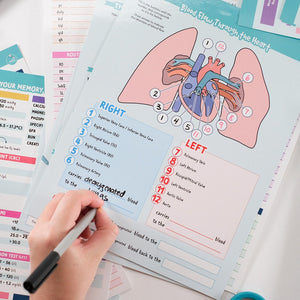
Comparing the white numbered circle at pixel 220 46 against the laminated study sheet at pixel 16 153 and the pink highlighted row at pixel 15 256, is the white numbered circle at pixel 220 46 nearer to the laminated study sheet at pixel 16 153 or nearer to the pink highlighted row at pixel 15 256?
the laminated study sheet at pixel 16 153

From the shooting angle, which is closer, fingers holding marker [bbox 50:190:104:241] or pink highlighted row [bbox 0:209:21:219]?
fingers holding marker [bbox 50:190:104:241]

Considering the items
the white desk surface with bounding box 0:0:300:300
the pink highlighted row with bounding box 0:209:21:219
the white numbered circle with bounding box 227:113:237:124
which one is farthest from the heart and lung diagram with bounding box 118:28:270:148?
the pink highlighted row with bounding box 0:209:21:219

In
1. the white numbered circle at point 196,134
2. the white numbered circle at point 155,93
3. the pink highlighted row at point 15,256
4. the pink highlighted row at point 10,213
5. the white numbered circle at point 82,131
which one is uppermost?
the white numbered circle at point 155,93

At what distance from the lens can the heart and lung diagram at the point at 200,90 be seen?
63 centimetres

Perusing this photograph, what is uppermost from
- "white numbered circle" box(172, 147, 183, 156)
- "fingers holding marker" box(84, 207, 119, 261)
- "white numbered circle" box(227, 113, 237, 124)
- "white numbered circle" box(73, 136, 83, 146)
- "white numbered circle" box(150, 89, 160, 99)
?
"white numbered circle" box(227, 113, 237, 124)

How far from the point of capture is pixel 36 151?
667mm

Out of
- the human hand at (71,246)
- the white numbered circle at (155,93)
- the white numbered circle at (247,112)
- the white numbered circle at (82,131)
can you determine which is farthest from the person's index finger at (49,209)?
the white numbered circle at (247,112)

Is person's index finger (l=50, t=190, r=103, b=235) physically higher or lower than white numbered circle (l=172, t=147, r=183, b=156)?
lower

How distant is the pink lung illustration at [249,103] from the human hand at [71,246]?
0.78 feet

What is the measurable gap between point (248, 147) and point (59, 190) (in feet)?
1.00

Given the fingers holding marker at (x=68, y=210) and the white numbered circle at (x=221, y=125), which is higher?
the white numbered circle at (x=221, y=125)

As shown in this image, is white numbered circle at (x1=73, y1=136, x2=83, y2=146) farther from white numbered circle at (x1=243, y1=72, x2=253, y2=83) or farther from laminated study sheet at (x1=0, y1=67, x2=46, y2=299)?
white numbered circle at (x1=243, y1=72, x2=253, y2=83)

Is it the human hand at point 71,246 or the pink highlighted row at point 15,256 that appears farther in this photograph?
the pink highlighted row at point 15,256

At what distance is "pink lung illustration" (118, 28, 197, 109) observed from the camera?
0.64 meters
